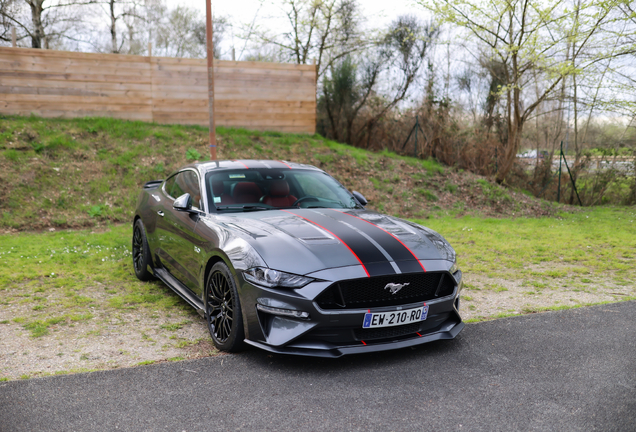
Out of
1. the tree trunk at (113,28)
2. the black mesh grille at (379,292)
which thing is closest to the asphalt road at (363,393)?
the black mesh grille at (379,292)

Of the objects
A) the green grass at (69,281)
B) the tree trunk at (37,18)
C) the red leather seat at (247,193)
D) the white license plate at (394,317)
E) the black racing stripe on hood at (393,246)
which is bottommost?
the green grass at (69,281)

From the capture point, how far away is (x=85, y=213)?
10031 millimetres

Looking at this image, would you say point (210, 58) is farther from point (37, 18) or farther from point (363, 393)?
point (37, 18)

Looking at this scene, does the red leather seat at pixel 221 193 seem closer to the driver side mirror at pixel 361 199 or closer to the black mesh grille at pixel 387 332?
the driver side mirror at pixel 361 199

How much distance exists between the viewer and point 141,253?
19.3ft

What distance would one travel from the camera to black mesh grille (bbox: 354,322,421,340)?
3277 mm

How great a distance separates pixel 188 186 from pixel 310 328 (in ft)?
8.34

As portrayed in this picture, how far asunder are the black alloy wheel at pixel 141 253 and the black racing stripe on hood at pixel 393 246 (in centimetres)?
279

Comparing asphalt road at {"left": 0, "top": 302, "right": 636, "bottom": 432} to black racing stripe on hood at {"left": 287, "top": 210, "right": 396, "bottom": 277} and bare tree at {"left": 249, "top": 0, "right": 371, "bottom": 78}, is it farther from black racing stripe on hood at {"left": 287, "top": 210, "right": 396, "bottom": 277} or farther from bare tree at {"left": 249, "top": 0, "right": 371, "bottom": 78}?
bare tree at {"left": 249, "top": 0, "right": 371, "bottom": 78}

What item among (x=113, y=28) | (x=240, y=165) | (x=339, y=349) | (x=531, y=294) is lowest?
(x=531, y=294)

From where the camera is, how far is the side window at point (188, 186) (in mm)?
4692

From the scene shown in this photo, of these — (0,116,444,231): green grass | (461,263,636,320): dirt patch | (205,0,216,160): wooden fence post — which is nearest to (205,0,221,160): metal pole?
(205,0,216,160): wooden fence post

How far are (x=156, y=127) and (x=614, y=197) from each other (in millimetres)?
15484

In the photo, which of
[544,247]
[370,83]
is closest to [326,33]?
[370,83]
